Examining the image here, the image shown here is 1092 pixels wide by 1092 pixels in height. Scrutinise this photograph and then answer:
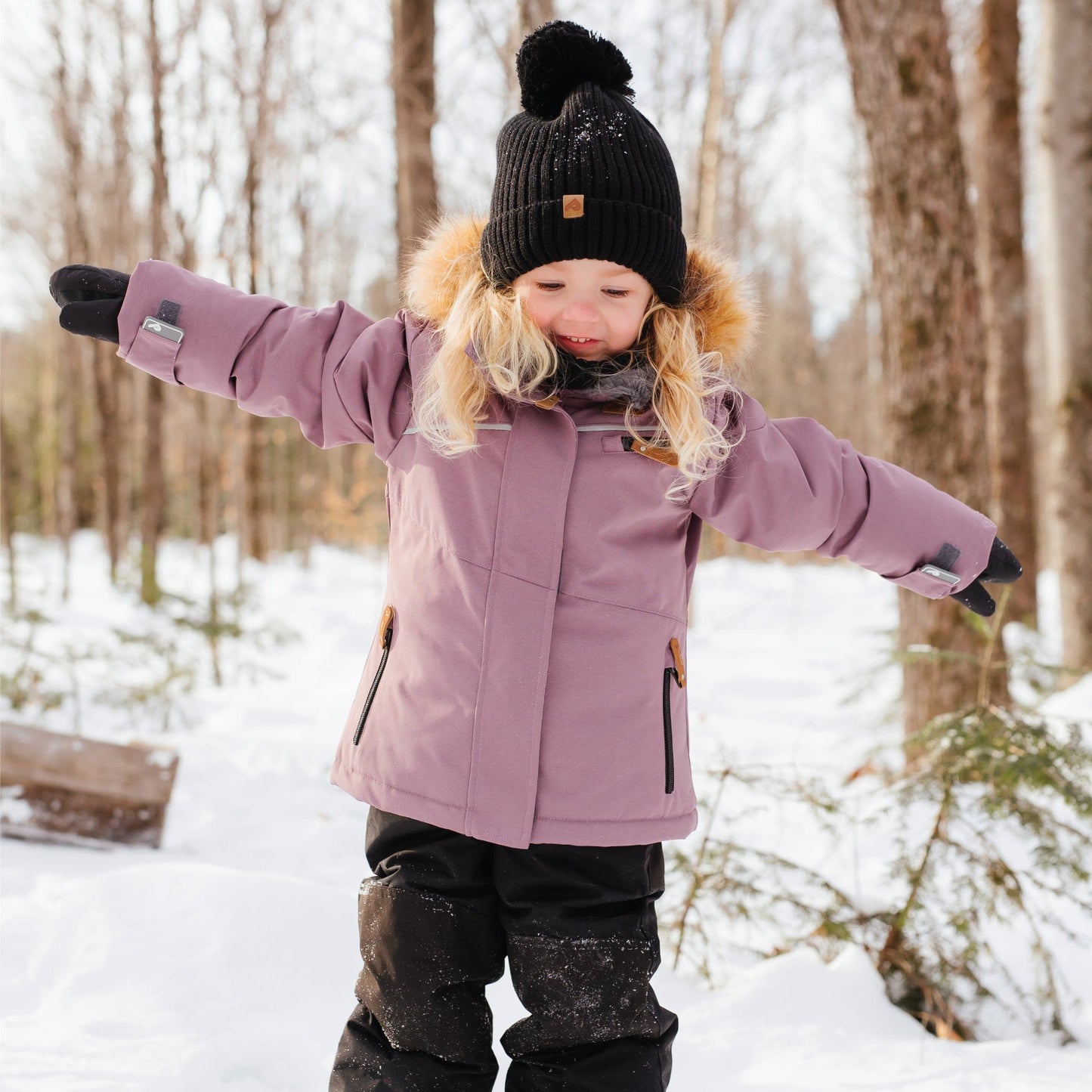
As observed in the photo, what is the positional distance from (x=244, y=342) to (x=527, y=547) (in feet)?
2.10

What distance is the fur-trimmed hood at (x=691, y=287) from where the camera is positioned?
1789mm

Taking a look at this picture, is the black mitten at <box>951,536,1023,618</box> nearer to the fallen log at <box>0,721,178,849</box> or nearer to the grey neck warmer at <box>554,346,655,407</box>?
the grey neck warmer at <box>554,346,655,407</box>

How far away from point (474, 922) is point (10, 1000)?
3.69 feet

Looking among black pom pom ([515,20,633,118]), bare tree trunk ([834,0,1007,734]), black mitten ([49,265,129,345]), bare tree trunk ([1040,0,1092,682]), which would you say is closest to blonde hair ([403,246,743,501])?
black pom pom ([515,20,633,118])

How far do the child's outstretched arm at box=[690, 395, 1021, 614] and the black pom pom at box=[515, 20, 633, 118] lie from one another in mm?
663

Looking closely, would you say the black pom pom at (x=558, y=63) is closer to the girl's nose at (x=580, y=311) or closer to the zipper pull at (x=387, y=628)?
the girl's nose at (x=580, y=311)

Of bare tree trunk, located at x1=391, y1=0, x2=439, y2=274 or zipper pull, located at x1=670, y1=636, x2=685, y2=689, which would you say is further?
bare tree trunk, located at x1=391, y1=0, x2=439, y2=274

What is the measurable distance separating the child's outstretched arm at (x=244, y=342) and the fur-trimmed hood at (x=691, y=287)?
13cm

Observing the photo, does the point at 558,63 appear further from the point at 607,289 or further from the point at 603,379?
the point at 603,379

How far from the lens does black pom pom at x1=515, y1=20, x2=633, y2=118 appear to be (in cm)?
170

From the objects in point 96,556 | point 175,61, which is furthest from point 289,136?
point 96,556

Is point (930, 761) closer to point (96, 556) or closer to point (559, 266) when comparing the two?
point (559, 266)

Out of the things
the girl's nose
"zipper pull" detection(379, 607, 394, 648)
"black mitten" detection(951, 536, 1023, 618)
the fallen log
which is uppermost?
the girl's nose

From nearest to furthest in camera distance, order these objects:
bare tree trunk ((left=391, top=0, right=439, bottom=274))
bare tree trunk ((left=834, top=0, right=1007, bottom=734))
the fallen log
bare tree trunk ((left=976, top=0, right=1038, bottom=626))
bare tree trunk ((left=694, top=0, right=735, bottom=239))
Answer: the fallen log → bare tree trunk ((left=834, top=0, right=1007, bottom=734)) → bare tree trunk ((left=391, top=0, right=439, bottom=274)) → bare tree trunk ((left=976, top=0, right=1038, bottom=626)) → bare tree trunk ((left=694, top=0, right=735, bottom=239))
